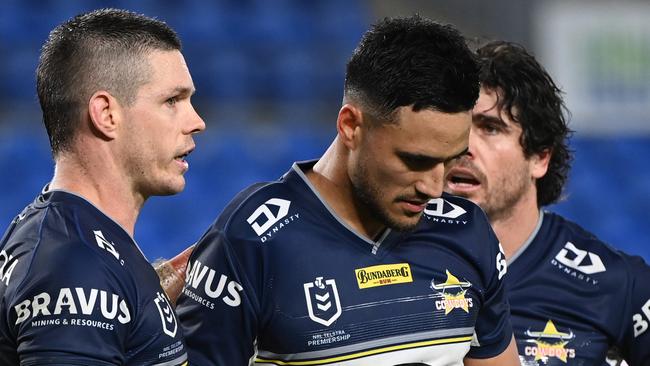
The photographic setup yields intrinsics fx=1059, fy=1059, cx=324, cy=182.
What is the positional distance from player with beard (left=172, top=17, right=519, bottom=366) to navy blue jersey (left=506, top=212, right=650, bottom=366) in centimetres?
49

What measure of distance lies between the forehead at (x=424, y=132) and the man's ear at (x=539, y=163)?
3.24 feet

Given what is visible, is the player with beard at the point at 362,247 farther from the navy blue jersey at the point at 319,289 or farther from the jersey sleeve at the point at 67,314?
the jersey sleeve at the point at 67,314

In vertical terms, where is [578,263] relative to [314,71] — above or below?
below

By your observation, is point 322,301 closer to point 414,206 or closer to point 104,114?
point 414,206

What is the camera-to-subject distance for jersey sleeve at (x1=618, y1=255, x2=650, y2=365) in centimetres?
316

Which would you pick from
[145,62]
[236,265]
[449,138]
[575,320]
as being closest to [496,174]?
[575,320]

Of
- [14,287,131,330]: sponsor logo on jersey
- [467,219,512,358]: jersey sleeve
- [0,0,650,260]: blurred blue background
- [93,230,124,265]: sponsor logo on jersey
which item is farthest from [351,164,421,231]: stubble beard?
[0,0,650,260]: blurred blue background

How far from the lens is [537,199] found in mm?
3605

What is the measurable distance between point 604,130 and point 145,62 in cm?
833

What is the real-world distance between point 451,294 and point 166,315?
80cm

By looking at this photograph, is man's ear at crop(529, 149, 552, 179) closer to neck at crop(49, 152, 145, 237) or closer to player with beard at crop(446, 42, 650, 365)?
player with beard at crop(446, 42, 650, 365)

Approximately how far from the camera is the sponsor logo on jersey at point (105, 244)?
2.23 m

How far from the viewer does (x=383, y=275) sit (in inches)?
106

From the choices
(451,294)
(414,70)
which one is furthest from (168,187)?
(451,294)
